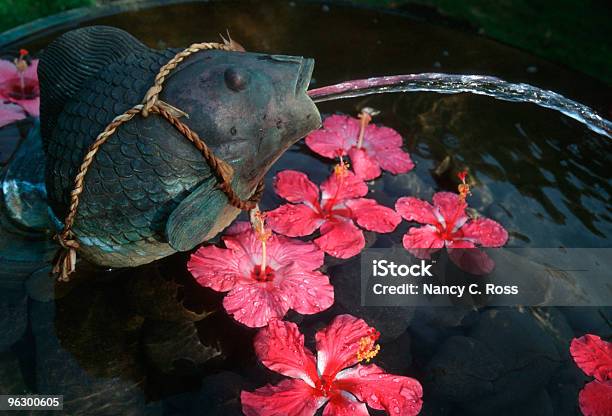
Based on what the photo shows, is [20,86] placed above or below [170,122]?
below

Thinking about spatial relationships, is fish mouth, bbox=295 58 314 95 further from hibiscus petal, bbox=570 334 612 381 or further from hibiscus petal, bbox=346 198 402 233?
hibiscus petal, bbox=570 334 612 381

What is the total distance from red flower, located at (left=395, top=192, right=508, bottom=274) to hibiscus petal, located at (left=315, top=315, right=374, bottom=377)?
60 cm

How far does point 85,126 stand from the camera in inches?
82.3

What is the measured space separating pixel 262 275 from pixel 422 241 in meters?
0.82

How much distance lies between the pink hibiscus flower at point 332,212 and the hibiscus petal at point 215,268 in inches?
12.0

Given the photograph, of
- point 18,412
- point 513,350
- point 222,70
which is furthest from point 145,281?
point 513,350

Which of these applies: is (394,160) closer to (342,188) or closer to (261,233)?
(342,188)

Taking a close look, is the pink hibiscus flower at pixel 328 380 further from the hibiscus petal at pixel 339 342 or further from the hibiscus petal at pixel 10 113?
the hibiscus petal at pixel 10 113

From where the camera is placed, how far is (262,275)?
2.57 m

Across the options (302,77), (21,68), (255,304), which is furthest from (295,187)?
(21,68)

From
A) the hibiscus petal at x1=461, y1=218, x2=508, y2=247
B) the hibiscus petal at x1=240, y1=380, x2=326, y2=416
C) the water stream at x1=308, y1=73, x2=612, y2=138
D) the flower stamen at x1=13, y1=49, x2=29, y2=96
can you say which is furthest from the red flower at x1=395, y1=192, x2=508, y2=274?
the flower stamen at x1=13, y1=49, x2=29, y2=96

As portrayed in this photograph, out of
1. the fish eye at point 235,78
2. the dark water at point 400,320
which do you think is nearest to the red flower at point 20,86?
the dark water at point 400,320

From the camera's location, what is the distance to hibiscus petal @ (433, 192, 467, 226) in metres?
2.90

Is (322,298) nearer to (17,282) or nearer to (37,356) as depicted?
(37,356)
